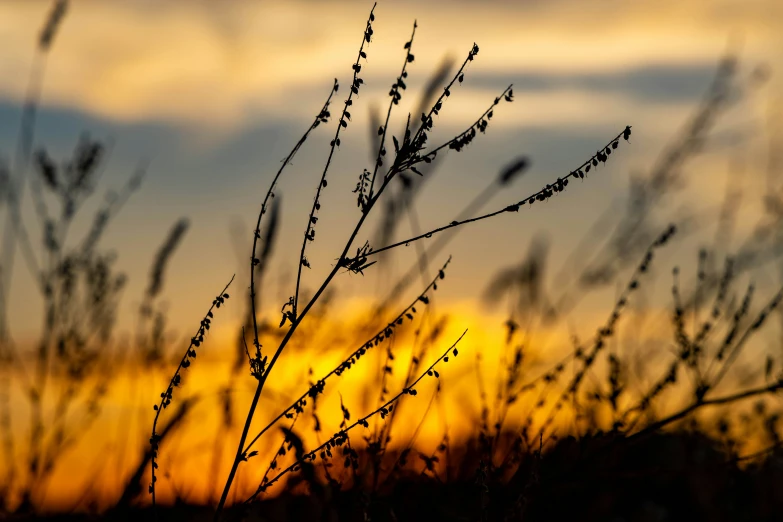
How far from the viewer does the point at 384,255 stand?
3822mm

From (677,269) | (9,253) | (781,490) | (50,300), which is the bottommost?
(781,490)

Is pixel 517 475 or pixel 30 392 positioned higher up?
pixel 30 392

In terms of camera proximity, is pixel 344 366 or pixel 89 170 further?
pixel 89 170

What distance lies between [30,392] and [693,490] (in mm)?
3110

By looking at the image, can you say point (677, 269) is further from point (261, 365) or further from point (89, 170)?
point (89, 170)

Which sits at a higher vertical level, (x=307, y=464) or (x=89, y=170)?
(x=89, y=170)

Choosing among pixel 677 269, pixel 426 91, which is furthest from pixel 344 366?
pixel 677 269

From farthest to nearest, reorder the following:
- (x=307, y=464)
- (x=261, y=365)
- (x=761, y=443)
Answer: (x=761, y=443) < (x=307, y=464) < (x=261, y=365)

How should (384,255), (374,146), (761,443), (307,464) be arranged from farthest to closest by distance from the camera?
(761,443), (384,255), (374,146), (307,464)

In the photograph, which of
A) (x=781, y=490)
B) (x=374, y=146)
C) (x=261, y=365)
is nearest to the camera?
(x=261, y=365)

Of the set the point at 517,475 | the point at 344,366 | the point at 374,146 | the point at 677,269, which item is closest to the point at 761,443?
the point at 677,269

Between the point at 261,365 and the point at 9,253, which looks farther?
the point at 9,253

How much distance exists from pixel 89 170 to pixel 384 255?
4.64ft

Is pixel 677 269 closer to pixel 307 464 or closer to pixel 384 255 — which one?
pixel 384 255
